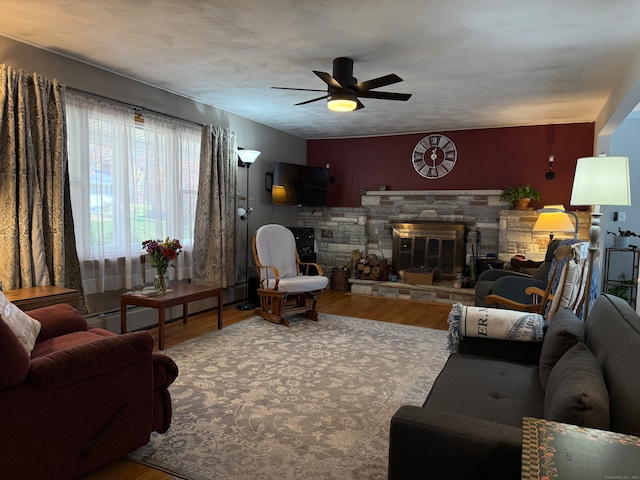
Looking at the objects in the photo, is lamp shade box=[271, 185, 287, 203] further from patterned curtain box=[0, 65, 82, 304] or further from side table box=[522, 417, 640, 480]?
side table box=[522, 417, 640, 480]

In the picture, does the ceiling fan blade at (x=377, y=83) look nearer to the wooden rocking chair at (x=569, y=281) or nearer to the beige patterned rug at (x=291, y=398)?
the wooden rocking chair at (x=569, y=281)

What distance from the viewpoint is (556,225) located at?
5.06 meters

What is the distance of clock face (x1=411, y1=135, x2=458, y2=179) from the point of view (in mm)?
6453

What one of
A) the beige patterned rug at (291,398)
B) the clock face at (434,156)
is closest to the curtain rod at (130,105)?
the beige patterned rug at (291,398)

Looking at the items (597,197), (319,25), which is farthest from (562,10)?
(319,25)

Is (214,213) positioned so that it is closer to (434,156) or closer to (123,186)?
(123,186)

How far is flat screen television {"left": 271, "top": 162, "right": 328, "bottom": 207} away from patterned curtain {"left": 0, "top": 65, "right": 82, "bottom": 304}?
3.15 m

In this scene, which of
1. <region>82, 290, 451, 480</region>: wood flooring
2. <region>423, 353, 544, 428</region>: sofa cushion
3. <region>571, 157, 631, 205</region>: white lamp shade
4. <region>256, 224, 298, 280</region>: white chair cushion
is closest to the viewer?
<region>423, 353, 544, 428</region>: sofa cushion

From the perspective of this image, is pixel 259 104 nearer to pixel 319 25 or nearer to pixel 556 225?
pixel 319 25

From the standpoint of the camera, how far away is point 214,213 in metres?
5.19

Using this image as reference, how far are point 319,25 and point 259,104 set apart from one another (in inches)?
93.2

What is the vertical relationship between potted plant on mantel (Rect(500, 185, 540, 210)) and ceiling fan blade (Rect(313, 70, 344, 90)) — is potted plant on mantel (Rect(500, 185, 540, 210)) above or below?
below

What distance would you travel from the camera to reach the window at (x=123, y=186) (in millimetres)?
3852

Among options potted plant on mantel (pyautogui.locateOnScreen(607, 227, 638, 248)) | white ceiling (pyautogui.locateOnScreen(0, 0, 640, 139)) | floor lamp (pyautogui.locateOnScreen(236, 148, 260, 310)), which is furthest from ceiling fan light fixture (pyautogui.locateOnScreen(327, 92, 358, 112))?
potted plant on mantel (pyautogui.locateOnScreen(607, 227, 638, 248))
